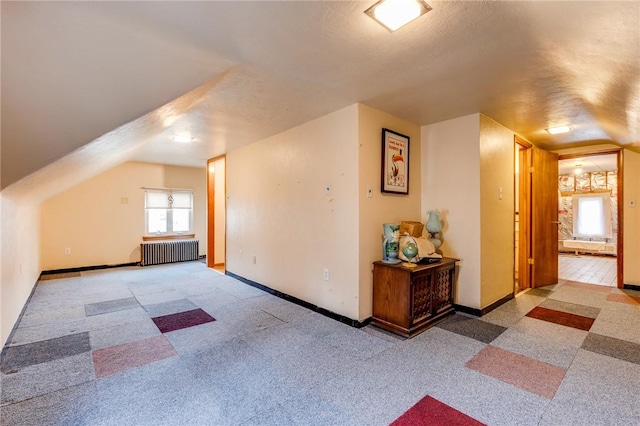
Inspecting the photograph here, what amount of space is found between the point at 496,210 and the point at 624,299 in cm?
226

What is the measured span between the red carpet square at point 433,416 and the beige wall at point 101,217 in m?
6.47

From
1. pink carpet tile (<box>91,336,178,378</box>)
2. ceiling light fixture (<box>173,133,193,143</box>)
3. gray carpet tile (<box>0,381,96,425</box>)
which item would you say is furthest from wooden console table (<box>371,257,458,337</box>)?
ceiling light fixture (<box>173,133,193,143</box>)

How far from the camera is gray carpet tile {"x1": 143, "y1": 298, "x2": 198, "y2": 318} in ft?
11.1

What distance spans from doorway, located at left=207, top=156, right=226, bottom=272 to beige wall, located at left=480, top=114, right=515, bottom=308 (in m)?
4.77

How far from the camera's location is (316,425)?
5.18ft

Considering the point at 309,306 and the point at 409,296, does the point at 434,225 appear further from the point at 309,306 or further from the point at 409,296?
the point at 309,306

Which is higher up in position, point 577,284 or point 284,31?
point 284,31

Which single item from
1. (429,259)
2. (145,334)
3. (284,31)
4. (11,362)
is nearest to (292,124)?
(284,31)

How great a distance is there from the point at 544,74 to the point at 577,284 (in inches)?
161

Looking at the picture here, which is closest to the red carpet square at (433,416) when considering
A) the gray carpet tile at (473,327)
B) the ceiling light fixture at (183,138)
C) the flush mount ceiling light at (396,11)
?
the gray carpet tile at (473,327)

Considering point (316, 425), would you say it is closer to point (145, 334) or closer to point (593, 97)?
point (145, 334)

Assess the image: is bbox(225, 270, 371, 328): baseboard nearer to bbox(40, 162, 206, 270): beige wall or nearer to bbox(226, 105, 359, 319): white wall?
bbox(226, 105, 359, 319): white wall

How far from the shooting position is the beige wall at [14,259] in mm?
2514

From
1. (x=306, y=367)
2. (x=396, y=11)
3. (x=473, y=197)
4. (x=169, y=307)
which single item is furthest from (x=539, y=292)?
(x=169, y=307)
